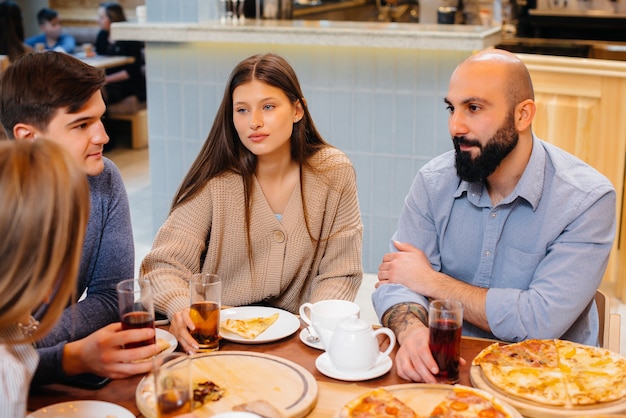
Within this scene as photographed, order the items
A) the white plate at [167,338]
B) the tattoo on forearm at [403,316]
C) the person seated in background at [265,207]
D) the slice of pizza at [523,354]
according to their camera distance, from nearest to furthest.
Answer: the slice of pizza at [523,354]
the white plate at [167,338]
the tattoo on forearm at [403,316]
the person seated in background at [265,207]

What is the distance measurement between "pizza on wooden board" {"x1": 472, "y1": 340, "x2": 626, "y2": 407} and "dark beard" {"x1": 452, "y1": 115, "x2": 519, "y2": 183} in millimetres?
488

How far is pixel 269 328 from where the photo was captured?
183 cm

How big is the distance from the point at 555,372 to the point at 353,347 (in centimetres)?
39

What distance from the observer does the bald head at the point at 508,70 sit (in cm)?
204

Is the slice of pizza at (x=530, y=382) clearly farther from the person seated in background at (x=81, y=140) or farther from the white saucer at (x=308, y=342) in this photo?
the person seated in background at (x=81, y=140)

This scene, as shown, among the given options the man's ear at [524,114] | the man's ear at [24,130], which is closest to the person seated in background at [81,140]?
the man's ear at [24,130]

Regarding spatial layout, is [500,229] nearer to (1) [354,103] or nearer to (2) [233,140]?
(2) [233,140]

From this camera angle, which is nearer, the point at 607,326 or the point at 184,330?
the point at 184,330

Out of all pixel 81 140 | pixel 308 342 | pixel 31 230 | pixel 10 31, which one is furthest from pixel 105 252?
pixel 10 31

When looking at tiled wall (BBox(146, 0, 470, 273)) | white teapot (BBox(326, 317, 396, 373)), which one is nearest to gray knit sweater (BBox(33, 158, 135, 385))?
white teapot (BBox(326, 317, 396, 373))

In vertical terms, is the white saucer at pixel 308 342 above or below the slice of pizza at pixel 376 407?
below

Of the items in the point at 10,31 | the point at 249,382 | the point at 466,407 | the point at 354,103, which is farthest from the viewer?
the point at 10,31

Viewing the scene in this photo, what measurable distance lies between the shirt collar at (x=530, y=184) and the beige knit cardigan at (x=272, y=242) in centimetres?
43

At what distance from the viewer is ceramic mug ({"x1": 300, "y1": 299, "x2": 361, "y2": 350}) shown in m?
1.65
